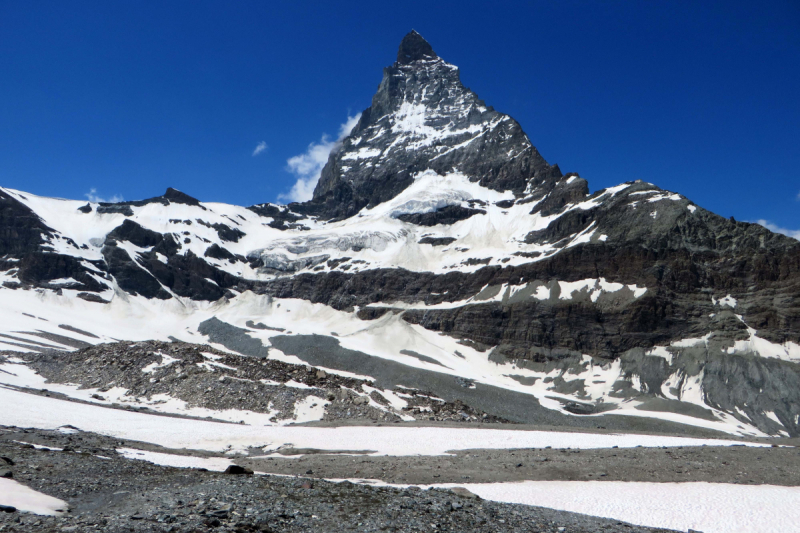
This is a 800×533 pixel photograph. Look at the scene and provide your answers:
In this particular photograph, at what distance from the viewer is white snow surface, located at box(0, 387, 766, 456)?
30.4 metres

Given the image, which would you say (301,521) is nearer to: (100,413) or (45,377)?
(100,413)

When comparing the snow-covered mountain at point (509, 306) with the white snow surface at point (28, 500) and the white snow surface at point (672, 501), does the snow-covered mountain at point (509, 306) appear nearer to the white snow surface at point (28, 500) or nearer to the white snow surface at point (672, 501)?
the white snow surface at point (672, 501)

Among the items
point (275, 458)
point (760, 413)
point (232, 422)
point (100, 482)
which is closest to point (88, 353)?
point (232, 422)

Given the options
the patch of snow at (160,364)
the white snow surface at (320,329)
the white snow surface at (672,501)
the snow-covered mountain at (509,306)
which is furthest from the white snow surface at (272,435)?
the snow-covered mountain at (509,306)

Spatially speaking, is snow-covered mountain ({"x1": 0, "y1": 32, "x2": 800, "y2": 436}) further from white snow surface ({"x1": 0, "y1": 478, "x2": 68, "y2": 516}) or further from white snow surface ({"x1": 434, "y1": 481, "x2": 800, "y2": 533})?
white snow surface ({"x1": 0, "y1": 478, "x2": 68, "y2": 516})

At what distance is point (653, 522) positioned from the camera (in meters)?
16.1

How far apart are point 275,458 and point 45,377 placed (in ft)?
117

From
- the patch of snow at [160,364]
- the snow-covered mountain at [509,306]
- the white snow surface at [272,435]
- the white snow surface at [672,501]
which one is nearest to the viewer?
the white snow surface at [672,501]

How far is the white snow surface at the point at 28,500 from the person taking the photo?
11188 mm

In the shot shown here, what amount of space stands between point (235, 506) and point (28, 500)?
4.50 metres

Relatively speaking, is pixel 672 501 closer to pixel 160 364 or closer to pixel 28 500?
pixel 28 500

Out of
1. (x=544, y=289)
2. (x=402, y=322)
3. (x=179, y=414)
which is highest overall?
(x=544, y=289)

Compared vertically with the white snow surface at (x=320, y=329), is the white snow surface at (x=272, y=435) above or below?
below

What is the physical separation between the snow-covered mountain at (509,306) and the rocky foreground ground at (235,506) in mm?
68556
